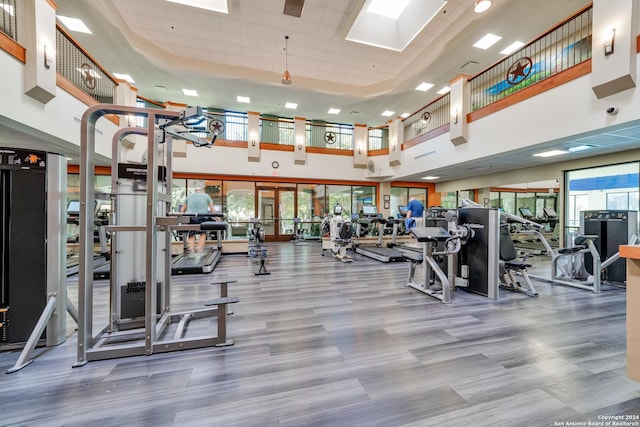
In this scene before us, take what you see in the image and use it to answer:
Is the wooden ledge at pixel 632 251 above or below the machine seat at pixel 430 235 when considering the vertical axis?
above

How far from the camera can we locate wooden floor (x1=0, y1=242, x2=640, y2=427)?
1461 millimetres

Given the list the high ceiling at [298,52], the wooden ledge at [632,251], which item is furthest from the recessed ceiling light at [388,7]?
the wooden ledge at [632,251]

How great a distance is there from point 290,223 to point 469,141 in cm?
704

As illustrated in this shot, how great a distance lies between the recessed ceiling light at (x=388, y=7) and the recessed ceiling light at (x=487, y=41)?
7.46 feet

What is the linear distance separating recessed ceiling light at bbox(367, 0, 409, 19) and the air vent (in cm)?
201

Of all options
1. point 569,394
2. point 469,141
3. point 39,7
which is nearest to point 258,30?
point 39,7

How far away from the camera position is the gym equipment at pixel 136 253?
197 centimetres

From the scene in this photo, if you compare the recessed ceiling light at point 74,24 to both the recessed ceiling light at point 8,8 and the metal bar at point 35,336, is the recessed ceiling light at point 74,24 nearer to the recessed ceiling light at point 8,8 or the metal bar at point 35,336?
the recessed ceiling light at point 8,8

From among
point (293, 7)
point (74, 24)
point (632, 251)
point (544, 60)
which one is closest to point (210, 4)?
point (293, 7)

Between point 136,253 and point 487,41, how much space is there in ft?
30.9

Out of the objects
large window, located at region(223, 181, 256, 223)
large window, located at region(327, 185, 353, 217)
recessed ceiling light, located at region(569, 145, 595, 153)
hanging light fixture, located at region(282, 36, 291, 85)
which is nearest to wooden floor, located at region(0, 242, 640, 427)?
recessed ceiling light, located at region(569, 145, 595, 153)

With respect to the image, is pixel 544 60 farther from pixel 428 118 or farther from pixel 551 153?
pixel 428 118

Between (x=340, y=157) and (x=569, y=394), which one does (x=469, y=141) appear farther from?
(x=569, y=394)

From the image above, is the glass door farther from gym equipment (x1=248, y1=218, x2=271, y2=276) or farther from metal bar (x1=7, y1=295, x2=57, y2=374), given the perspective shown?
metal bar (x1=7, y1=295, x2=57, y2=374)
